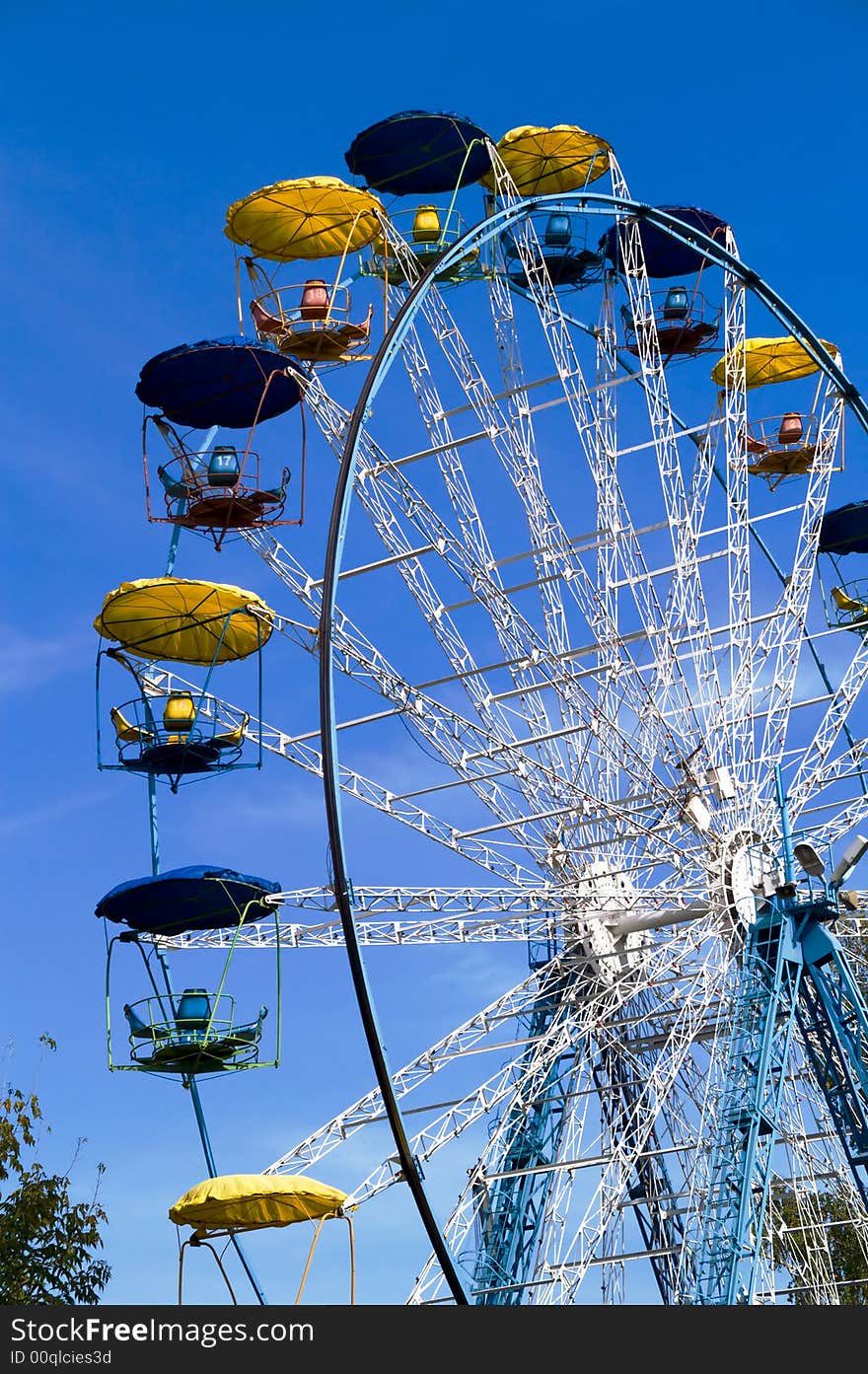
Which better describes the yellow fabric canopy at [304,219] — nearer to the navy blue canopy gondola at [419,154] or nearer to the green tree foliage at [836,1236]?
the navy blue canopy gondola at [419,154]

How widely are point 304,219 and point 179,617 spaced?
19.3 feet

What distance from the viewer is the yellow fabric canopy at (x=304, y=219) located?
29.3 m

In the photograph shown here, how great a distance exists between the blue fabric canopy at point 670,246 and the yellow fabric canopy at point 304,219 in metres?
5.01

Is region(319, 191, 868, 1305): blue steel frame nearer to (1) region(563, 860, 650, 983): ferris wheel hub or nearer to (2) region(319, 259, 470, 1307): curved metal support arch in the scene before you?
(2) region(319, 259, 470, 1307): curved metal support arch

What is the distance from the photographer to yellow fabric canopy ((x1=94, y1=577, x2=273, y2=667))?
28.5m

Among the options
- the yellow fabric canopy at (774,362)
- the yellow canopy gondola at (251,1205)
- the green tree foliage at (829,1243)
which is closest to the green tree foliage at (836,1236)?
the green tree foliage at (829,1243)

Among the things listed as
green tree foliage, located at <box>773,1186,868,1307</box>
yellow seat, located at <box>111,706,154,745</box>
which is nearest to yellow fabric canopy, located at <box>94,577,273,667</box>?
yellow seat, located at <box>111,706,154,745</box>

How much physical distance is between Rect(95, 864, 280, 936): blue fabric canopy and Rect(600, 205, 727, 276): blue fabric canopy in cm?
1211

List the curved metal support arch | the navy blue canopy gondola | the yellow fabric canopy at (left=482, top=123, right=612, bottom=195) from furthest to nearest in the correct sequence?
the yellow fabric canopy at (left=482, top=123, right=612, bottom=195), the navy blue canopy gondola, the curved metal support arch

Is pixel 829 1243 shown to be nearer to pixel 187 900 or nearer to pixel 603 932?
pixel 603 932

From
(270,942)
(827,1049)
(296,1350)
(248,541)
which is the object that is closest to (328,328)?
(248,541)

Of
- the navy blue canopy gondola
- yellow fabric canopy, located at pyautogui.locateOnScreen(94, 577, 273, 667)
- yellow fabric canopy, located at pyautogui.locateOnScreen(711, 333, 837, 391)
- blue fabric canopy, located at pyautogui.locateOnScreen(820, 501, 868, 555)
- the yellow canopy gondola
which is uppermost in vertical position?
yellow fabric canopy, located at pyautogui.locateOnScreen(711, 333, 837, 391)

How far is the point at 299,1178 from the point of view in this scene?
948 inches

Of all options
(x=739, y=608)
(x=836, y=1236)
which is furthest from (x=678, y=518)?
(x=836, y=1236)
